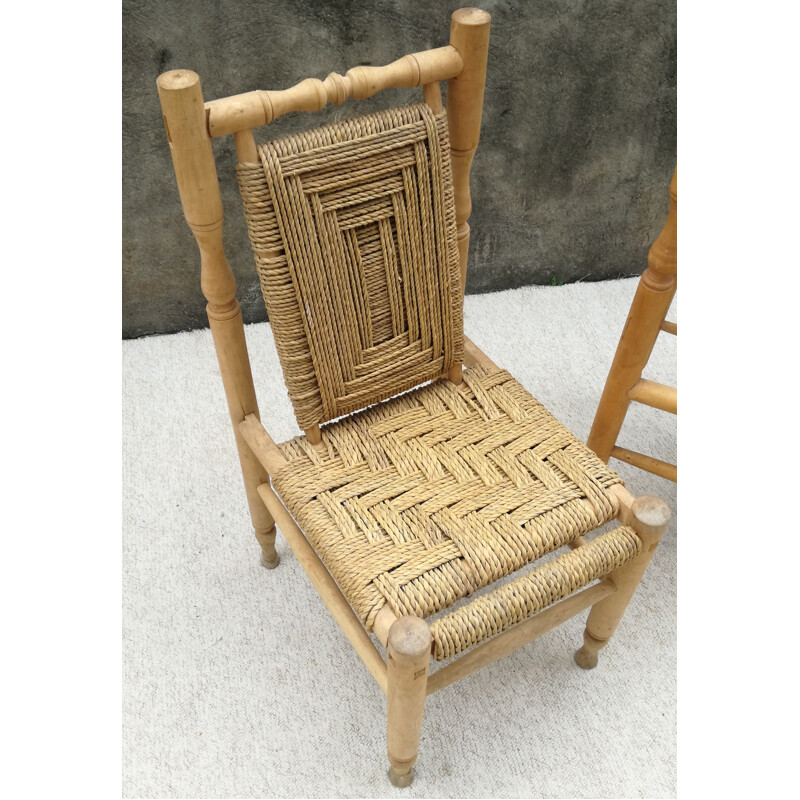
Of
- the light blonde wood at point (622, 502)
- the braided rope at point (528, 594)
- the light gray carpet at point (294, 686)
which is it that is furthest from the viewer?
the light gray carpet at point (294, 686)

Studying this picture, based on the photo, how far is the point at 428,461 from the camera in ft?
3.38

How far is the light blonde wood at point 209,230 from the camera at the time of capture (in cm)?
78

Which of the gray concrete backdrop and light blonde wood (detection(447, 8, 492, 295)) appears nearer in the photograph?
light blonde wood (detection(447, 8, 492, 295))

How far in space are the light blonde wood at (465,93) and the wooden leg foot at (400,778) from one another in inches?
30.9

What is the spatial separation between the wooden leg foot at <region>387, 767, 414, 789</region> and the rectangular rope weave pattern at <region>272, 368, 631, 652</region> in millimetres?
310

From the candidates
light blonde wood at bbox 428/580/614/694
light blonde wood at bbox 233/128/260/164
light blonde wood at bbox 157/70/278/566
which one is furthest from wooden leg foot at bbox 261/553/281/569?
light blonde wood at bbox 233/128/260/164

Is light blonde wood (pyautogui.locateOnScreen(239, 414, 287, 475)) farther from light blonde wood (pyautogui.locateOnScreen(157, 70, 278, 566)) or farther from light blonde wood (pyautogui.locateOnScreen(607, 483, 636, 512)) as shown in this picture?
light blonde wood (pyautogui.locateOnScreen(607, 483, 636, 512))

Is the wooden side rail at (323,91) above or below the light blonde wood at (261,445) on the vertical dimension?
above

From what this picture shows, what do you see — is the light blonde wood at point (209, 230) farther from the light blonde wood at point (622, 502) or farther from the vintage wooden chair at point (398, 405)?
the light blonde wood at point (622, 502)

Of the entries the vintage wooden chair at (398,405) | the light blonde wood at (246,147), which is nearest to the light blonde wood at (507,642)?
the vintage wooden chair at (398,405)

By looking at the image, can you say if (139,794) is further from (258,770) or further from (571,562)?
(571,562)

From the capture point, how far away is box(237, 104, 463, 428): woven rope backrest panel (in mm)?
886

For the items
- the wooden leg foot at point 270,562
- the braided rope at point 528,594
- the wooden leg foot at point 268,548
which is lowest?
the wooden leg foot at point 270,562

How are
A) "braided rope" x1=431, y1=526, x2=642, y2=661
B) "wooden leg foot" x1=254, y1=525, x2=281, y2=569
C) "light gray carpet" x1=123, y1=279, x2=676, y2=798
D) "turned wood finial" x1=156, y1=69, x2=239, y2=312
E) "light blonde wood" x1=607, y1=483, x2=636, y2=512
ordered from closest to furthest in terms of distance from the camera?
"turned wood finial" x1=156, y1=69, x2=239, y2=312
"braided rope" x1=431, y1=526, x2=642, y2=661
"light blonde wood" x1=607, y1=483, x2=636, y2=512
"light gray carpet" x1=123, y1=279, x2=676, y2=798
"wooden leg foot" x1=254, y1=525, x2=281, y2=569
